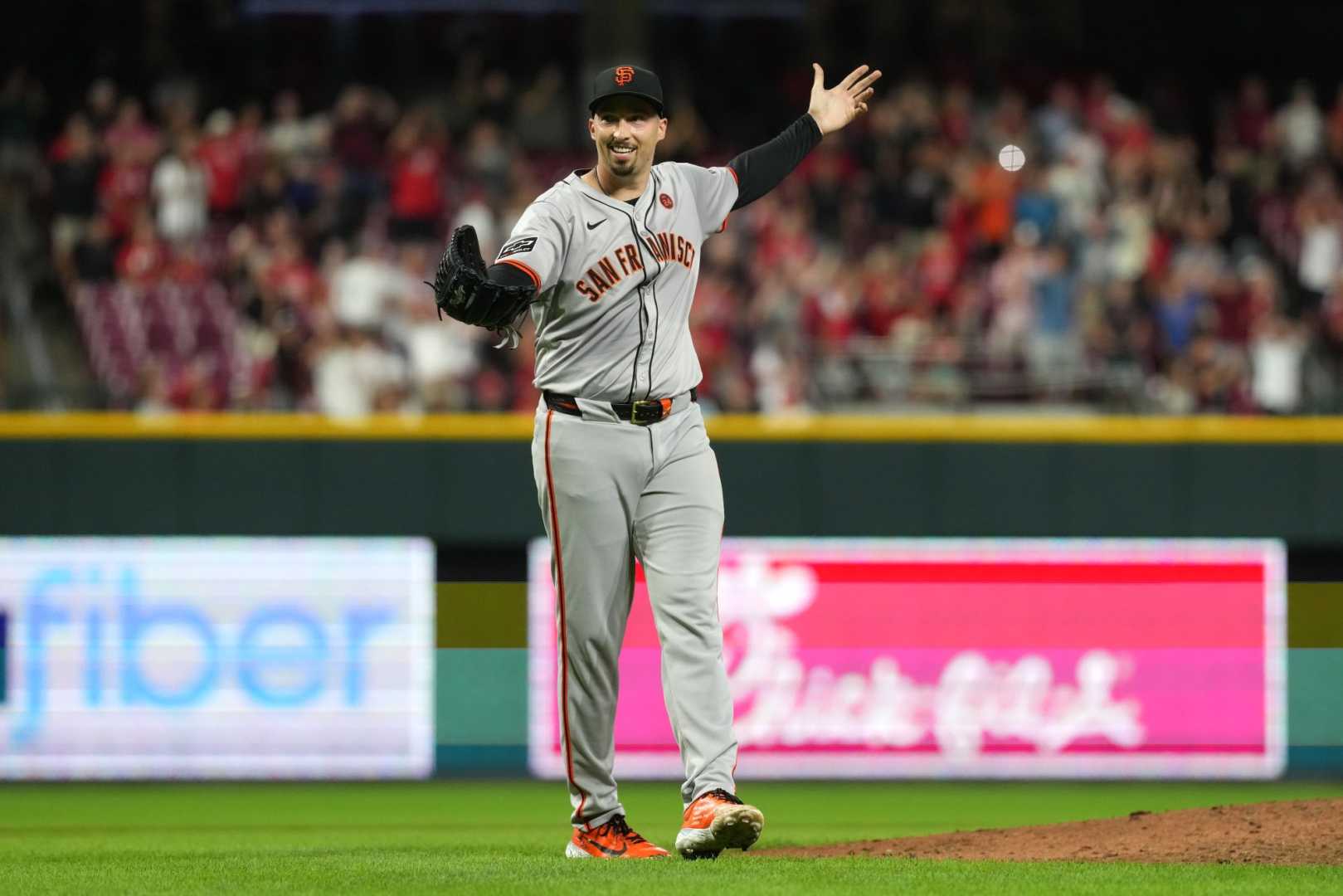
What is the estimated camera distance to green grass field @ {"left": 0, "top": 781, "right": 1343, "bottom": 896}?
4430mm

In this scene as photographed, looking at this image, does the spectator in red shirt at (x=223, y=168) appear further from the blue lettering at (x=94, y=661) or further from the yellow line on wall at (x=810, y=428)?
the blue lettering at (x=94, y=661)

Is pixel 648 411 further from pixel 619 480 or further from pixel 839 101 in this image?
pixel 839 101

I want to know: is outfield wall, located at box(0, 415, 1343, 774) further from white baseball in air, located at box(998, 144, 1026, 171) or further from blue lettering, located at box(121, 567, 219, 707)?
white baseball in air, located at box(998, 144, 1026, 171)

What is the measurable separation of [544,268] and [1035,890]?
70.8 inches

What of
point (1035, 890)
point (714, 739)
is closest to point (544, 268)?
point (714, 739)

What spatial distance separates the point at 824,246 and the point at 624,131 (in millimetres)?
6908

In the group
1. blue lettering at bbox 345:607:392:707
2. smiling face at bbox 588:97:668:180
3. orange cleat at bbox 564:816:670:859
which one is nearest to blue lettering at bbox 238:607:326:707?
blue lettering at bbox 345:607:392:707

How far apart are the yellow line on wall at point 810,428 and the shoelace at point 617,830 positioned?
4810 millimetres

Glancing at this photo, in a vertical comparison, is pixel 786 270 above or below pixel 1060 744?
above

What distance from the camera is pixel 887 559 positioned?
10102 mm

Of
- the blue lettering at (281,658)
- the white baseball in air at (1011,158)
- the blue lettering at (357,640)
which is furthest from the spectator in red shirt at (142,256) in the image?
the white baseball in air at (1011,158)

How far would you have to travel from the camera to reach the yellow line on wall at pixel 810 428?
968 centimetres

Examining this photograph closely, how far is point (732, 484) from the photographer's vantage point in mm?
9867

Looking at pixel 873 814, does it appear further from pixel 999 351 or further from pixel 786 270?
pixel 786 270
